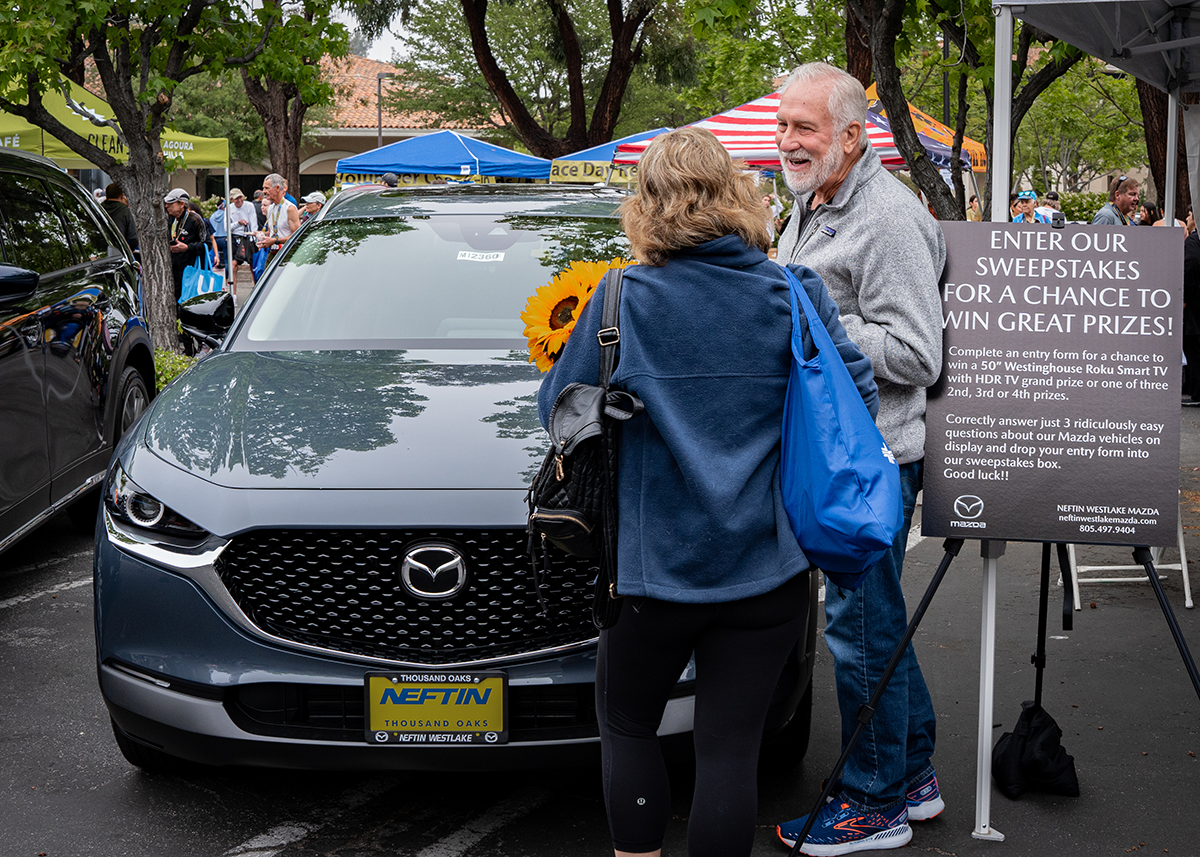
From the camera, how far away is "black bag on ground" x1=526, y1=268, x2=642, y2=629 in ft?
7.61

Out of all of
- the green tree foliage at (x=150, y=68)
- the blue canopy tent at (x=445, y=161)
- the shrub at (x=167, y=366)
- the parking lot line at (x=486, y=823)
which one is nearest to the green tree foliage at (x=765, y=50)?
the blue canopy tent at (x=445, y=161)

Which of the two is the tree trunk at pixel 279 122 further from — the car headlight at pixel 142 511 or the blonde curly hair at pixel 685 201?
the blonde curly hair at pixel 685 201

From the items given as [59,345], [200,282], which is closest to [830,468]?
[59,345]

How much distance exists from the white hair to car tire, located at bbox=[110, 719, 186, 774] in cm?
245

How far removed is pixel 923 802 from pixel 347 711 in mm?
1587

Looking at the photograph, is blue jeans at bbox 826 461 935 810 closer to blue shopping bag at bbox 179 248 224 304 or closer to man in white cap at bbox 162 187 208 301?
blue shopping bag at bbox 179 248 224 304

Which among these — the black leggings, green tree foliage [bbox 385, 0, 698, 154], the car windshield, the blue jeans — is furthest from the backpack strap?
green tree foliage [bbox 385, 0, 698, 154]

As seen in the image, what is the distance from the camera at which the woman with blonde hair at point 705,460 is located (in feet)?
7.66

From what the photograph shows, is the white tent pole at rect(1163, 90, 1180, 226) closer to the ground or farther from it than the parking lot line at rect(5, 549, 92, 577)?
farther from it

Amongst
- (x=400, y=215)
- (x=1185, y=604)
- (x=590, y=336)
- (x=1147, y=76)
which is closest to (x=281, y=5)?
(x=400, y=215)

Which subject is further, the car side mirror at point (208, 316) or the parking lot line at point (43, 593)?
the parking lot line at point (43, 593)

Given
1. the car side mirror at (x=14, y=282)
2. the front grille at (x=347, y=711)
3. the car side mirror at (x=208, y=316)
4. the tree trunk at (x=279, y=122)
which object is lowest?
the front grille at (x=347, y=711)

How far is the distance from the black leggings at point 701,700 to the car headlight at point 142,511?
3.96ft

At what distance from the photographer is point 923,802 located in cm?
347
